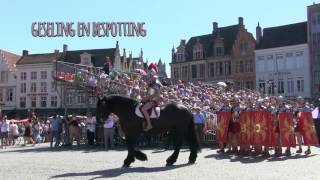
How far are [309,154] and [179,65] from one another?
57243 millimetres

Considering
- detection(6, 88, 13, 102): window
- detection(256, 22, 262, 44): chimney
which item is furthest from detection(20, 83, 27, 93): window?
detection(256, 22, 262, 44): chimney

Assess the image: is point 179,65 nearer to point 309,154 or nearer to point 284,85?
point 284,85

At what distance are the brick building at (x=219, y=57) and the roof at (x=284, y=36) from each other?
74.8 inches

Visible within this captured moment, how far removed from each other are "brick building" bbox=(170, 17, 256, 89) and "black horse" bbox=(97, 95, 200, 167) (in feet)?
173

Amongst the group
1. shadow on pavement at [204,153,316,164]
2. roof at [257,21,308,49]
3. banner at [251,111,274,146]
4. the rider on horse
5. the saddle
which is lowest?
shadow on pavement at [204,153,316,164]

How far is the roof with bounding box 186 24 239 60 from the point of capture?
2763 inches

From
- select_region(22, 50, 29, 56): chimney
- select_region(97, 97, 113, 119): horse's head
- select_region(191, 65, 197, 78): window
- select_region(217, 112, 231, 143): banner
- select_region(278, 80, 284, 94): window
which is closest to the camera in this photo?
select_region(97, 97, 113, 119): horse's head

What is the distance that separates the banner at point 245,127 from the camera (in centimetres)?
1861

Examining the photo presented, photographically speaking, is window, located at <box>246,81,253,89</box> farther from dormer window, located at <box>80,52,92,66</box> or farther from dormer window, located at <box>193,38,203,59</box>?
dormer window, located at <box>80,52,92,66</box>

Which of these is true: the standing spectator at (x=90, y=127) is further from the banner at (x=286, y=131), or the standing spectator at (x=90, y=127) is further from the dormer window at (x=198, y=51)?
the dormer window at (x=198, y=51)

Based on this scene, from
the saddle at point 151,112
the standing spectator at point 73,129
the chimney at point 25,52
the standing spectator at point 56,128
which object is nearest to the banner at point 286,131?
the saddle at point 151,112

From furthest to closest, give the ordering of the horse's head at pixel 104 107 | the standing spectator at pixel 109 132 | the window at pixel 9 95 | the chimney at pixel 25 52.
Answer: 1. the chimney at pixel 25 52
2. the window at pixel 9 95
3. the standing spectator at pixel 109 132
4. the horse's head at pixel 104 107

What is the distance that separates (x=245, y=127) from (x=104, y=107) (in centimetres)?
593

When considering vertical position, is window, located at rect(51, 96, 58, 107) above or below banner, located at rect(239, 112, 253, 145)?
above
